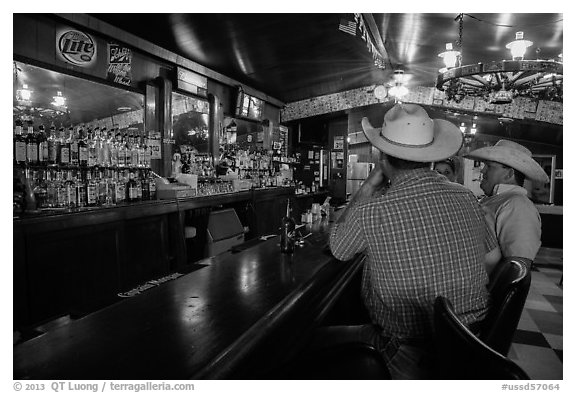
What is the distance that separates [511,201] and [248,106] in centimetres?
596

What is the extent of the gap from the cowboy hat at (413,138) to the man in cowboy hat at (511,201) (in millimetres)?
635

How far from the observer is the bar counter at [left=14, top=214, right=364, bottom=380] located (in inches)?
37.7

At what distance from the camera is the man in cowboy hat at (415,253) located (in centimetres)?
143

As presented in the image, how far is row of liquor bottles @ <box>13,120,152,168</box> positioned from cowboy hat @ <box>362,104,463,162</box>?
9.76 ft

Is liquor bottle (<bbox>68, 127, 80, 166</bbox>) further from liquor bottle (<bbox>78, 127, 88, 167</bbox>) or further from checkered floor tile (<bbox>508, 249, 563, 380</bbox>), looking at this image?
checkered floor tile (<bbox>508, 249, 563, 380</bbox>)

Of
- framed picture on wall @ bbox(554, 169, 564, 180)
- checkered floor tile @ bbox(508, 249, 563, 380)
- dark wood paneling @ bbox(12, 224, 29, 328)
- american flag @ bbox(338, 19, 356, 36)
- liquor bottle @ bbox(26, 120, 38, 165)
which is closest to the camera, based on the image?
dark wood paneling @ bbox(12, 224, 29, 328)

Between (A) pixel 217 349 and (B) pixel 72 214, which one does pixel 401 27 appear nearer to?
(B) pixel 72 214

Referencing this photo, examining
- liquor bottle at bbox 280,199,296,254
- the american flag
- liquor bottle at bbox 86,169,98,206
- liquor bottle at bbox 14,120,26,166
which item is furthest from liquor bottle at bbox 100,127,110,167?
the american flag

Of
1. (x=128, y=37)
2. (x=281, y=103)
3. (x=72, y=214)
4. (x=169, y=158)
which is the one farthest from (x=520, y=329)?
(x=281, y=103)

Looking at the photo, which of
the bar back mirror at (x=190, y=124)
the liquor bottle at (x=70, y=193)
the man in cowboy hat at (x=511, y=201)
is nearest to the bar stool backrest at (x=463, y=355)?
the man in cowboy hat at (x=511, y=201)

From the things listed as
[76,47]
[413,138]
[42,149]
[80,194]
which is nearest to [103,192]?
[80,194]
